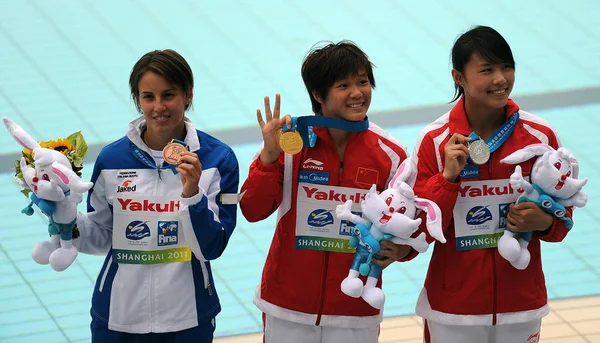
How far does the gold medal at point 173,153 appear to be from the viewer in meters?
3.58

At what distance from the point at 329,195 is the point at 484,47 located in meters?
0.74

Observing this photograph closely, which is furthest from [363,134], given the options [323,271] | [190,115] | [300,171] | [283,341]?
[190,115]

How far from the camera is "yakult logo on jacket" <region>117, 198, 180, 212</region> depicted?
3.72 metres

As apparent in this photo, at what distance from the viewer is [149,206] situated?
3.72 metres

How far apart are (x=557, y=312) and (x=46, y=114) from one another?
4.11 meters

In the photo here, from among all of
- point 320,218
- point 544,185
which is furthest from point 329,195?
point 544,185

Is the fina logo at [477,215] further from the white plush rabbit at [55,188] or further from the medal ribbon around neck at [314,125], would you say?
the white plush rabbit at [55,188]

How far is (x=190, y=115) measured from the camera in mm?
7824

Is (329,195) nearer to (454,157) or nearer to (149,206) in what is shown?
(454,157)

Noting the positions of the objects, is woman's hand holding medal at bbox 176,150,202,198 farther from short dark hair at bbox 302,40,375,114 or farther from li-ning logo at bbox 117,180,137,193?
short dark hair at bbox 302,40,375,114

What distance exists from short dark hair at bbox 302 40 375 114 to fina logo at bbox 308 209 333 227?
41cm

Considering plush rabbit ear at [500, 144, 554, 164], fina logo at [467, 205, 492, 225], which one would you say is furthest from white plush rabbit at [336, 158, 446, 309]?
plush rabbit ear at [500, 144, 554, 164]

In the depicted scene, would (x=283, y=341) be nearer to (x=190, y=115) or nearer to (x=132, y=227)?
(x=132, y=227)

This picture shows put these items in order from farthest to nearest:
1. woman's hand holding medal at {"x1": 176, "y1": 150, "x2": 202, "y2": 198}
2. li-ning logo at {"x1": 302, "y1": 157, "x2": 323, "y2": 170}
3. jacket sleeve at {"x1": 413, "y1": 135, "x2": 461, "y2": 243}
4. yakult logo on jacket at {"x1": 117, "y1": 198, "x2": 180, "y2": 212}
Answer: li-ning logo at {"x1": 302, "y1": 157, "x2": 323, "y2": 170} → yakult logo on jacket at {"x1": 117, "y1": 198, "x2": 180, "y2": 212} → jacket sleeve at {"x1": 413, "y1": 135, "x2": 461, "y2": 243} → woman's hand holding medal at {"x1": 176, "y1": 150, "x2": 202, "y2": 198}
